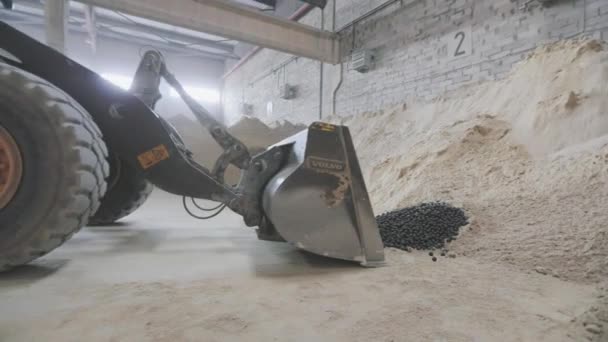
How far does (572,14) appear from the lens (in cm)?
379

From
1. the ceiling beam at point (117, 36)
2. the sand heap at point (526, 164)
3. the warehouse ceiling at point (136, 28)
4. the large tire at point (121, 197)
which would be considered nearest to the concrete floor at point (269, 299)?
the sand heap at point (526, 164)

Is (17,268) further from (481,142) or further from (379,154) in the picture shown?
(379,154)

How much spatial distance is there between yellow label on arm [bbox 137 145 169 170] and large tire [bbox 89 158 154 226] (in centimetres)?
106

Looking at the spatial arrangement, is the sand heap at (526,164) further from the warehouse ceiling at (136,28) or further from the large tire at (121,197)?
the warehouse ceiling at (136,28)

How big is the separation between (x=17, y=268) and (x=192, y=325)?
1227 millimetres

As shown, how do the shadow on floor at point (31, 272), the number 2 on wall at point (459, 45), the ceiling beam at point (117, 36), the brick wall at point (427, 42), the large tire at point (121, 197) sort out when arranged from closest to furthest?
the shadow on floor at point (31, 272)
the large tire at point (121, 197)
the brick wall at point (427, 42)
the number 2 on wall at point (459, 45)
the ceiling beam at point (117, 36)

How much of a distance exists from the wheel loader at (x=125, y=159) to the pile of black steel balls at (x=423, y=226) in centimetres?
50

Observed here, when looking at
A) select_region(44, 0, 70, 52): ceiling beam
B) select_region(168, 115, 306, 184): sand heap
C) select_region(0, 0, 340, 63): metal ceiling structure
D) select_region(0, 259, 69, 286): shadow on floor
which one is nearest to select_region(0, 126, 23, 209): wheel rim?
select_region(0, 259, 69, 286): shadow on floor

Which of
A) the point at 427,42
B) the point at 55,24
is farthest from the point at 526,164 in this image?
the point at 55,24

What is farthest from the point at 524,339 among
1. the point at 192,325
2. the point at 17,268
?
the point at 17,268

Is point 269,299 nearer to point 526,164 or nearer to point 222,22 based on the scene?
point 526,164

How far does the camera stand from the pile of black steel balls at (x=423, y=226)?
96.1 inches

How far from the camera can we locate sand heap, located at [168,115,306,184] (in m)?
7.80

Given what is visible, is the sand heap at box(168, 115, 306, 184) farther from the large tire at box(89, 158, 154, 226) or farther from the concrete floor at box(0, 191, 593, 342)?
the concrete floor at box(0, 191, 593, 342)
